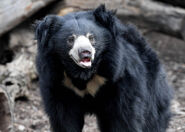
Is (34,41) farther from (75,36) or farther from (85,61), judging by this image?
(85,61)

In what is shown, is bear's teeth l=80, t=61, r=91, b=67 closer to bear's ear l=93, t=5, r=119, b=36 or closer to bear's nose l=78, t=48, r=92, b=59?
bear's nose l=78, t=48, r=92, b=59

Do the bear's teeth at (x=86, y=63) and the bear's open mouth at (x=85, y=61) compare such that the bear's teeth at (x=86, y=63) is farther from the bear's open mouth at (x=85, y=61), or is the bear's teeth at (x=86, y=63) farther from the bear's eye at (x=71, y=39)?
the bear's eye at (x=71, y=39)

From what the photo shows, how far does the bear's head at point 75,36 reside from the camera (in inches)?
148

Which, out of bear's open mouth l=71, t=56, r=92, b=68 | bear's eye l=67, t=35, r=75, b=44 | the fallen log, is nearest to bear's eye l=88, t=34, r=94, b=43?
bear's eye l=67, t=35, r=75, b=44

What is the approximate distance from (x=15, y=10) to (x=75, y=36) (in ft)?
9.26

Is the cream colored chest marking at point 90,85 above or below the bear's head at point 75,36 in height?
below

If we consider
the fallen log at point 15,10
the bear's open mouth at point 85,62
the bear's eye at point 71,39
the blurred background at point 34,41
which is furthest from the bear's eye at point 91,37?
the fallen log at point 15,10

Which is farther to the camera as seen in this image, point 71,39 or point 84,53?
point 71,39

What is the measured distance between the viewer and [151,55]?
4.59 m

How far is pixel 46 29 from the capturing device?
382 cm

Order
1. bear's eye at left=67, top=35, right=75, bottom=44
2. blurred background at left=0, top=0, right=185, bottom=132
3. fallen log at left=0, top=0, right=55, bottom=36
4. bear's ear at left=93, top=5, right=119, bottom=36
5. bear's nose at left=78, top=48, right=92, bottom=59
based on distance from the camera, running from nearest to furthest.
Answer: bear's nose at left=78, top=48, right=92, bottom=59, bear's eye at left=67, top=35, right=75, bottom=44, bear's ear at left=93, top=5, right=119, bottom=36, blurred background at left=0, top=0, right=185, bottom=132, fallen log at left=0, top=0, right=55, bottom=36

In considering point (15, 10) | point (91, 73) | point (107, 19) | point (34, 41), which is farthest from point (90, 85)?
point (34, 41)

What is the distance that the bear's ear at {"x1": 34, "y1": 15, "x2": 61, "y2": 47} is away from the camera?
382 cm

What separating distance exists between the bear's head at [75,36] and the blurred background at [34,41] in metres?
1.95
